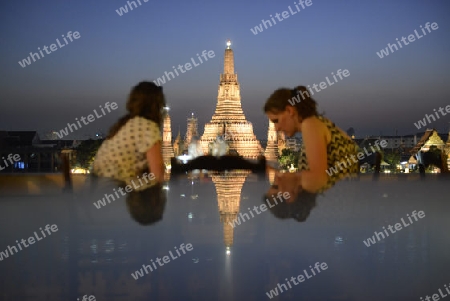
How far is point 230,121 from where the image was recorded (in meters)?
47.1

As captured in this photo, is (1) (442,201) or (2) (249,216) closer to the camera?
(2) (249,216)

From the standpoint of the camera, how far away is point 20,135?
37.0 m

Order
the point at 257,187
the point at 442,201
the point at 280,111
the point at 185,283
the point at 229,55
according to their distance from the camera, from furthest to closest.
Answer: the point at 229,55, the point at 442,201, the point at 257,187, the point at 185,283, the point at 280,111

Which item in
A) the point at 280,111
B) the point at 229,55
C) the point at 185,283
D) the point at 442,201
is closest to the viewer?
the point at 280,111

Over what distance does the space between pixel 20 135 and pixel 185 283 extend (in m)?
36.0

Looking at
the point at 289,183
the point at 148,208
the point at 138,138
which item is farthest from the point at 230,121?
the point at 138,138

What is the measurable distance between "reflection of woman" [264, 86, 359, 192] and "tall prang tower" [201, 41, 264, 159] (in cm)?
4244

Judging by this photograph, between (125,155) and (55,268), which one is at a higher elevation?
(125,155)

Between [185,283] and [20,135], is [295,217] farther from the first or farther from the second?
[20,135]

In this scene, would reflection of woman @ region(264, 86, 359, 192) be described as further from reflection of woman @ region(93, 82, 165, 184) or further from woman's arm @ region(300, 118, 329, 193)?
reflection of woman @ region(93, 82, 165, 184)

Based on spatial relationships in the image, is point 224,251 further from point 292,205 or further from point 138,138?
point 138,138

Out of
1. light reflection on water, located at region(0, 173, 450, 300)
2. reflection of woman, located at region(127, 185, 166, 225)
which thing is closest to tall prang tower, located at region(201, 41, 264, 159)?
light reflection on water, located at region(0, 173, 450, 300)

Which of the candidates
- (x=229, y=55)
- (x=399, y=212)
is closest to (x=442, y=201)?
(x=399, y=212)

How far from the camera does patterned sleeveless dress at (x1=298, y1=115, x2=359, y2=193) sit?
116 inches
